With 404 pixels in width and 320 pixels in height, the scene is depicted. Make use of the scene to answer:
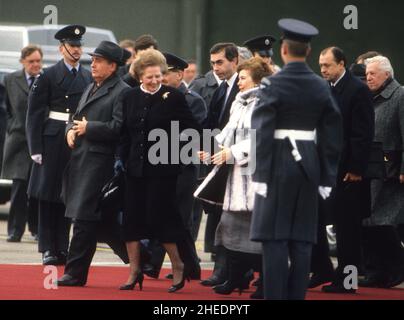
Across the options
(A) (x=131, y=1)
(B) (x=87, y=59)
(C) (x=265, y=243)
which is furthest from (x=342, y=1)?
(C) (x=265, y=243)

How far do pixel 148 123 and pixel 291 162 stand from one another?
2.12 metres

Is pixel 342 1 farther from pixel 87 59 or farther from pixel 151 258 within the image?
pixel 151 258

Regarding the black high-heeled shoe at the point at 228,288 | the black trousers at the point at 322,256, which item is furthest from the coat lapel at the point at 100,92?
the black trousers at the point at 322,256

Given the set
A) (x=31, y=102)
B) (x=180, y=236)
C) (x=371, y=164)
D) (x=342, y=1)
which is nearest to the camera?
(x=180, y=236)

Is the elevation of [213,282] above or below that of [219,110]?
below

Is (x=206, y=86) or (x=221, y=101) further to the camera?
(x=206, y=86)

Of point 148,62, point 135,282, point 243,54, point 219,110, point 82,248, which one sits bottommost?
point 135,282

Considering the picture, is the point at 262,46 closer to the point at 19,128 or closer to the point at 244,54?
the point at 244,54

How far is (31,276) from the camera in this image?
13523 mm

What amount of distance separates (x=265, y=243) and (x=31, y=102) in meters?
4.64

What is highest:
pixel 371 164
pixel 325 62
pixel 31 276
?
pixel 325 62

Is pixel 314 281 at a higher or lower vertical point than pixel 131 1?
lower

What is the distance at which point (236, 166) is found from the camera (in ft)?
39.4

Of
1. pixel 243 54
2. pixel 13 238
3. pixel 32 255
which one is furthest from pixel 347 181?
pixel 13 238
